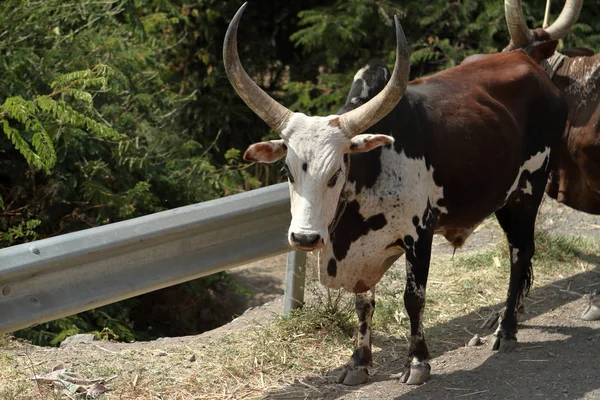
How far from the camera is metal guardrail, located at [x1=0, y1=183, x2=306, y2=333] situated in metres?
4.48

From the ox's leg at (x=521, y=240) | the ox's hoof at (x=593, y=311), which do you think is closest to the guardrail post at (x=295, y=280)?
the ox's leg at (x=521, y=240)

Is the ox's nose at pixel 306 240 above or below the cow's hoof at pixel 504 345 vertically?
above

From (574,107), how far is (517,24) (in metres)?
0.79

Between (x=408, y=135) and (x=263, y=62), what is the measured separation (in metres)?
7.03

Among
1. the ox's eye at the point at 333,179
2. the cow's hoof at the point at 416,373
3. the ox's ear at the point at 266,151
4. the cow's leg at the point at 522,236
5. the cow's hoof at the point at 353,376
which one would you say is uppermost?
the ox's ear at the point at 266,151

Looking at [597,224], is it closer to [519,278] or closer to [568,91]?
[568,91]

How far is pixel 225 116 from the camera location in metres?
11.8

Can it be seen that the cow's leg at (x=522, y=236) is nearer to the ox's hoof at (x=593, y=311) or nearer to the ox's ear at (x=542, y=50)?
the ox's hoof at (x=593, y=311)

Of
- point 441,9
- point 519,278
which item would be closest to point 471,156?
point 519,278

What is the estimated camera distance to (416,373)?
527 cm

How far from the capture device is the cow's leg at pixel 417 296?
531 centimetres

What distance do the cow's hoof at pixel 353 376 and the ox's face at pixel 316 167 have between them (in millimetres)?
926

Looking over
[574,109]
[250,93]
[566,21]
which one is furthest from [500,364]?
[566,21]

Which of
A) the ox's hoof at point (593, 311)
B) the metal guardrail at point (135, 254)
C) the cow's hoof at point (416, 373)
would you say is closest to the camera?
the metal guardrail at point (135, 254)
